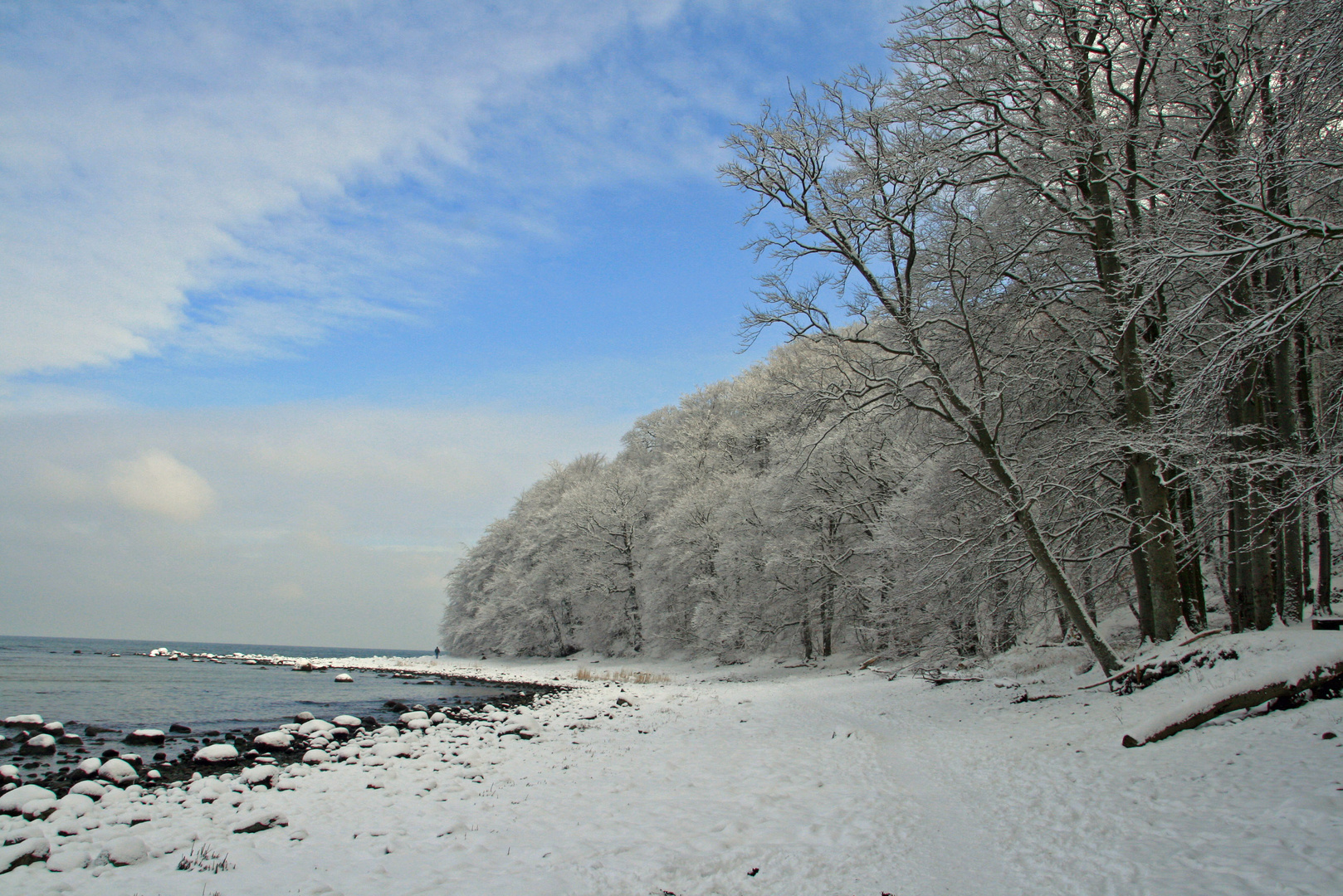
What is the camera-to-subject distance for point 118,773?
1012 cm

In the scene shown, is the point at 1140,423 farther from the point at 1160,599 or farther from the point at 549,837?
the point at 549,837

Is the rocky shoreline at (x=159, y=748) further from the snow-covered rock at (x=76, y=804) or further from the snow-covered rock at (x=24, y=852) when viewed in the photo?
the snow-covered rock at (x=24, y=852)

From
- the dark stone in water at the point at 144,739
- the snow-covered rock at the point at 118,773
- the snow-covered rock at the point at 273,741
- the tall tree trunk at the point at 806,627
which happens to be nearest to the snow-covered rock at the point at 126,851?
the snow-covered rock at the point at 118,773

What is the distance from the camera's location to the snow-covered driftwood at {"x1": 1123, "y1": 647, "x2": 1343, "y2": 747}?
7.26m

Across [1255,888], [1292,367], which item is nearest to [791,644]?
[1292,367]

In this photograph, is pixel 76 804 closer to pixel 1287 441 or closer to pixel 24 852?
pixel 24 852

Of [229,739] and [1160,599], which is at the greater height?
[1160,599]

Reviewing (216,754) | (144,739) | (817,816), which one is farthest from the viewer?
(144,739)

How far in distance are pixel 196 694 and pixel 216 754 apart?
571 inches

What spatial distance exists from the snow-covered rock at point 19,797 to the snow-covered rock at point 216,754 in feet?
11.1

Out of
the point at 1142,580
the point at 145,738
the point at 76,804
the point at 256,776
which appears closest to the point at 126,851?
the point at 76,804

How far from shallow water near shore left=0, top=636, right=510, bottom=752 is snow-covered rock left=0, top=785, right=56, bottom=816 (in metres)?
8.27

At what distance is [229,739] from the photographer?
46.5ft

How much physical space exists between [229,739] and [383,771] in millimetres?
5971
